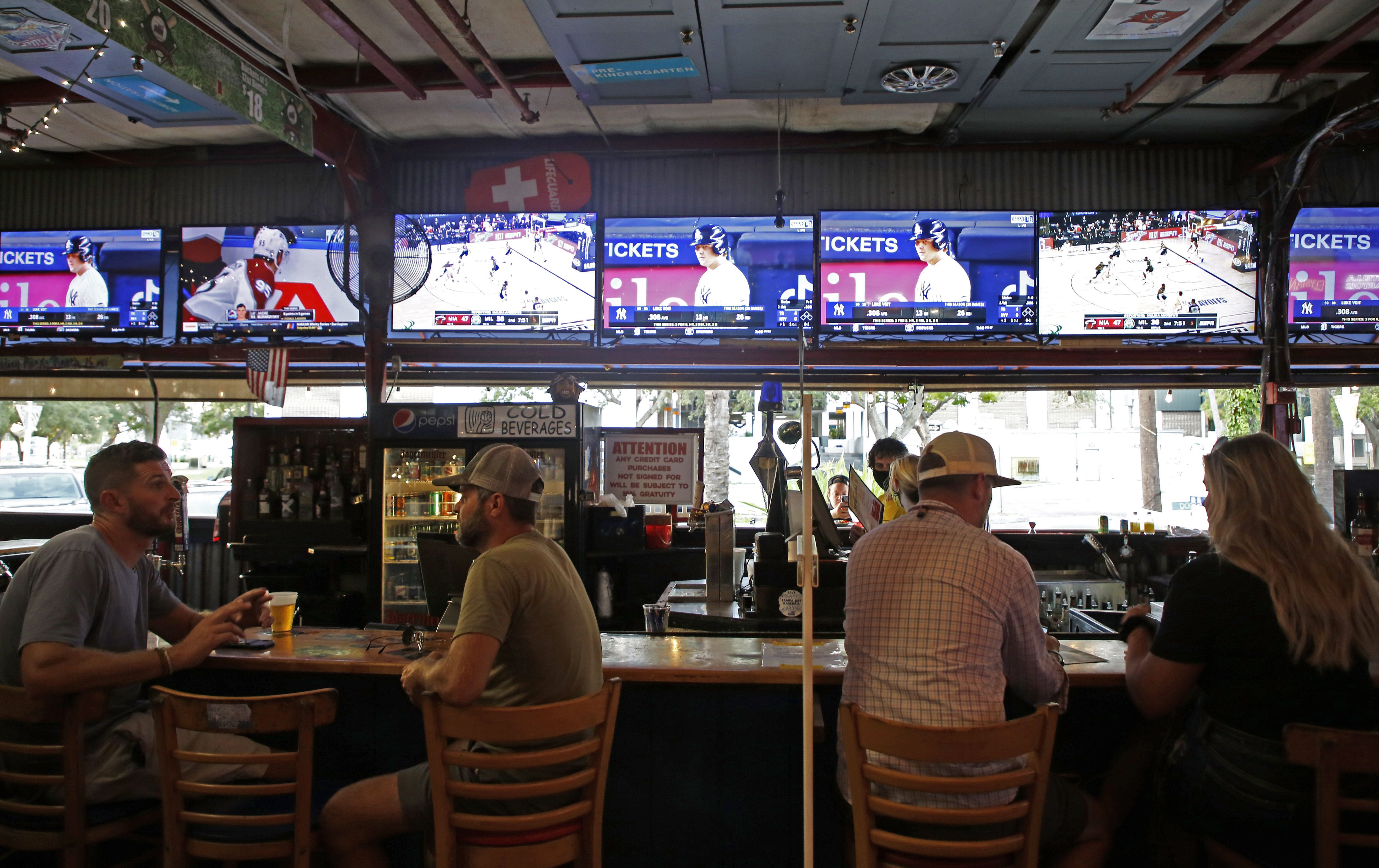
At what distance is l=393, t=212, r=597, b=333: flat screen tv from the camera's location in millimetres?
6133

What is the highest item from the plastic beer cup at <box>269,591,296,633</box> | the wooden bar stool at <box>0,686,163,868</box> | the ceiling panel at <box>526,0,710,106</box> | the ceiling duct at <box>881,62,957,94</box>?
the ceiling duct at <box>881,62,957,94</box>

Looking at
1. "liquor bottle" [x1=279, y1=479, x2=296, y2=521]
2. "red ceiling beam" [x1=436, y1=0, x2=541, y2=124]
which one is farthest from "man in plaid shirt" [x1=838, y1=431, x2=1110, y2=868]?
"liquor bottle" [x1=279, y1=479, x2=296, y2=521]

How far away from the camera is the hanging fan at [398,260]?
20.4 feet

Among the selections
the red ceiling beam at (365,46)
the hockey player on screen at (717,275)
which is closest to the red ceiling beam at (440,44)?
the red ceiling beam at (365,46)

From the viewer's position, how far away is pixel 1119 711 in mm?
2994

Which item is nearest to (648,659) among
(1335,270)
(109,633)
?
(109,633)

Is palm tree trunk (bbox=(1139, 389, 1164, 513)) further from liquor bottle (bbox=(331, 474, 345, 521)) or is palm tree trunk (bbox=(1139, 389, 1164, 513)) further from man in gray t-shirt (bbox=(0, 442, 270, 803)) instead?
man in gray t-shirt (bbox=(0, 442, 270, 803))

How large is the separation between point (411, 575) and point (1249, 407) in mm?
8463

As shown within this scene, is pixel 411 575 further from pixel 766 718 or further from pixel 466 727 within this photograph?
pixel 466 727

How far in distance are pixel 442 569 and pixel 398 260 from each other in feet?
11.5

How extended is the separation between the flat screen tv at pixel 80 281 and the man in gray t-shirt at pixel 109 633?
14.0ft

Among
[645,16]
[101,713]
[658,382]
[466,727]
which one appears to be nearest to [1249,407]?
[658,382]

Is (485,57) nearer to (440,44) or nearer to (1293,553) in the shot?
(440,44)

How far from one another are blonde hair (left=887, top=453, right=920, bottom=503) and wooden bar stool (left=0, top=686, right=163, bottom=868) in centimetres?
330
